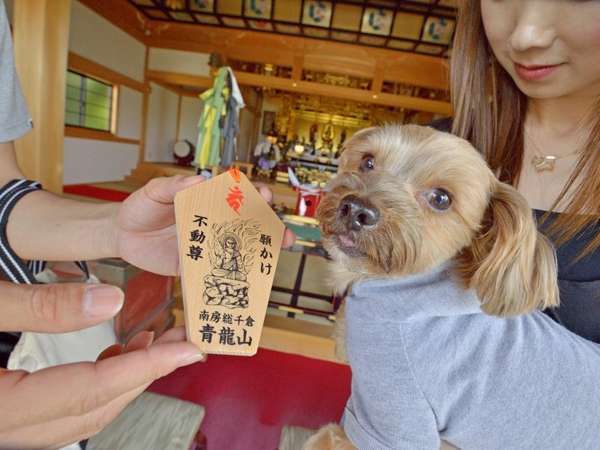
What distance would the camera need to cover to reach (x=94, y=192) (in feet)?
23.9

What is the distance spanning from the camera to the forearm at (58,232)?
1109mm

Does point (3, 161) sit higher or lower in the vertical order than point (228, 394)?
higher

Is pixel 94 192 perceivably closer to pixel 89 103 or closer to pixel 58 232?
pixel 89 103

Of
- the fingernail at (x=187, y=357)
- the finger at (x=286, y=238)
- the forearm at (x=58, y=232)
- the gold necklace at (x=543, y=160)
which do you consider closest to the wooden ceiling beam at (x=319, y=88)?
the gold necklace at (x=543, y=160)

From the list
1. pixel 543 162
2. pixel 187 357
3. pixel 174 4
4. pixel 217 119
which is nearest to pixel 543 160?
pixel 543 162

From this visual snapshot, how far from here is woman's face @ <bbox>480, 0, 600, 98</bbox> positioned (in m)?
0.97

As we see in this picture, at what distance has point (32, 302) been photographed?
1.83 ft

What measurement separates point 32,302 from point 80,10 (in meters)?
8.75

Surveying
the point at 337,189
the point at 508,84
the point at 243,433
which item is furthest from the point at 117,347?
the point at 243,433

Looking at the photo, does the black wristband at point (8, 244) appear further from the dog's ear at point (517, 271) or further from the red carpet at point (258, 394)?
the red carpet at point (258, 394)

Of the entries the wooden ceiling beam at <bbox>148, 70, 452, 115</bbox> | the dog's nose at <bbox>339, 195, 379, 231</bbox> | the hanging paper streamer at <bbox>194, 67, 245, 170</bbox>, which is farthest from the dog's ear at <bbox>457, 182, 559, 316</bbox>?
the wooden ceiling beam at <bbox>148, 70, 452, 115</bbox>

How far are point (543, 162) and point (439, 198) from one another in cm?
50

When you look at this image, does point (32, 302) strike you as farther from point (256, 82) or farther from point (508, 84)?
point (256, 82)

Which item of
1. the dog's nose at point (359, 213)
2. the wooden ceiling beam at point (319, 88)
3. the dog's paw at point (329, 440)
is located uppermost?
the wooden ceiling beam at point (319, 88)
